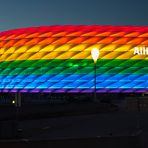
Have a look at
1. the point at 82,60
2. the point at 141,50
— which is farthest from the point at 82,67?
the point at 141,50

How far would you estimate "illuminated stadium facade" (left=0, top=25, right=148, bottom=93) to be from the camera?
199 feet

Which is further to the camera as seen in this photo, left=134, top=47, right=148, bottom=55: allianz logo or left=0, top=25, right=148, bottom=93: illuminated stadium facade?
left=0, top=25, right=148, bottom=93: illuminated stadium facade

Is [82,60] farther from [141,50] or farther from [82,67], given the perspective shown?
[141,50]

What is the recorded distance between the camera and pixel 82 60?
201 feet

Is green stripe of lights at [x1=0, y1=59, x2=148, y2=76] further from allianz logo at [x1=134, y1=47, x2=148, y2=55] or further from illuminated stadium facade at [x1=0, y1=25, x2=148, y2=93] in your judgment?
allianz logo at [x1=134, y1=47, x2=148, y2=55]
